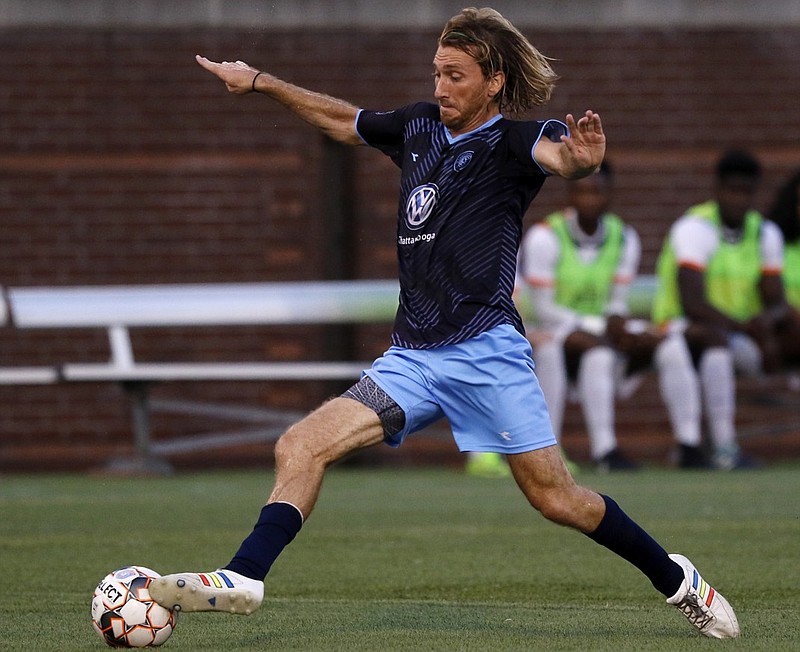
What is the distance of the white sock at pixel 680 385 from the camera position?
11.8 metres

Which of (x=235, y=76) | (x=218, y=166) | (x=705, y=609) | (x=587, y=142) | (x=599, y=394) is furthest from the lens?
(x=218, y=166)

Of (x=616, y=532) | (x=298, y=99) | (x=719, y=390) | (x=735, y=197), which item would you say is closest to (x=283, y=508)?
(x=616, y=532)

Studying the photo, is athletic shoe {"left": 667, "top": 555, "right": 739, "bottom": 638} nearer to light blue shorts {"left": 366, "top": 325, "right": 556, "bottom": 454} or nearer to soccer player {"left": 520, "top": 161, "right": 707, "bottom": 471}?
light blue shorts {"left": 366, "top": 325, "right": 556, "bottom": 454}

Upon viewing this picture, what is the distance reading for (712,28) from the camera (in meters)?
14.4

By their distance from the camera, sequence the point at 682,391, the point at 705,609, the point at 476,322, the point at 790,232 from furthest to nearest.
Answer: the point at 790,232 < the point at 682,391 < the point at 476,322 < the point at 705,609

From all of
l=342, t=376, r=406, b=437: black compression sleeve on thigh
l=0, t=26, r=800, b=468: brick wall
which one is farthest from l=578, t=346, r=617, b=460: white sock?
l=342, t=376, r=406, b=437: black compression sleeve on thigh

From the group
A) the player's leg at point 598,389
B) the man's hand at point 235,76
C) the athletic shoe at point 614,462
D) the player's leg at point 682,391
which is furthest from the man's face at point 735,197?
the man's hand at point 235,76

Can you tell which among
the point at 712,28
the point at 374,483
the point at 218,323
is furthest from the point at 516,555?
the point at 712,28

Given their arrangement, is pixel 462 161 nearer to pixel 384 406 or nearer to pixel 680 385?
pixel 384 406

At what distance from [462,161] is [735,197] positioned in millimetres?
7190

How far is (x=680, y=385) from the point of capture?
11820 mm

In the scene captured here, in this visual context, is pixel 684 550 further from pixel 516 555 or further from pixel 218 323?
pixel 218 323

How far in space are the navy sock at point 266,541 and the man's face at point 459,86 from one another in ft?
4.27

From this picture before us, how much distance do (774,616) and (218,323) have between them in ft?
25.1
